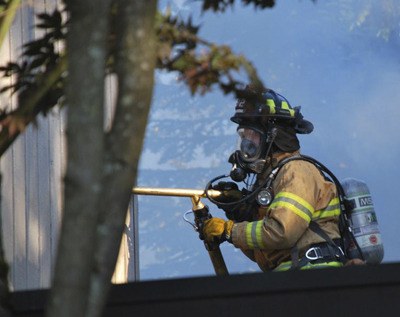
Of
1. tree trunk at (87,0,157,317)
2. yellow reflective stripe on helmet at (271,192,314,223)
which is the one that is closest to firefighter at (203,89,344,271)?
yellow reflective stripe on helmet at (271,192,314,223)

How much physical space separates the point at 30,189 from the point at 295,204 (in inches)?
47.4

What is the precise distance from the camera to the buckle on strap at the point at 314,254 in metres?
5.66

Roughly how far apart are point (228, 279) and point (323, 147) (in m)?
→ 5.23

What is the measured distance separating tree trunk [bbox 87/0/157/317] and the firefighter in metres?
2.59

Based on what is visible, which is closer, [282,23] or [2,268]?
[2,268]

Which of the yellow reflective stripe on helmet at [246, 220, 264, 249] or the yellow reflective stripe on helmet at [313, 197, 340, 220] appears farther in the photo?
the yellow reflective stripe on helmet at [313, 197, 340, 220]

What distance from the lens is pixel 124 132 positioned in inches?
108

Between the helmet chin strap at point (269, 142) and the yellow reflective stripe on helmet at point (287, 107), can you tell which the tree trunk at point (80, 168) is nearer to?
the helmet chin strap at point (269, 142)

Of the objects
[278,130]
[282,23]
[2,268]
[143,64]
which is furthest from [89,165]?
[282,23]

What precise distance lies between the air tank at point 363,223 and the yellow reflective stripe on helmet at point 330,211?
158 mm

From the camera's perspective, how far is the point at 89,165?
8.49 ft

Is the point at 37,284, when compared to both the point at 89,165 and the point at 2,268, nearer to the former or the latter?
the point at 2,268

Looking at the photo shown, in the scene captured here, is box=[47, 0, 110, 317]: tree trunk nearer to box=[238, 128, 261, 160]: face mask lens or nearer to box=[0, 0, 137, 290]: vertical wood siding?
box=[0, 0, 137, 290]: vertical wood siding

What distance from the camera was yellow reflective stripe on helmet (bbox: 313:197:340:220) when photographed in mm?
5801
